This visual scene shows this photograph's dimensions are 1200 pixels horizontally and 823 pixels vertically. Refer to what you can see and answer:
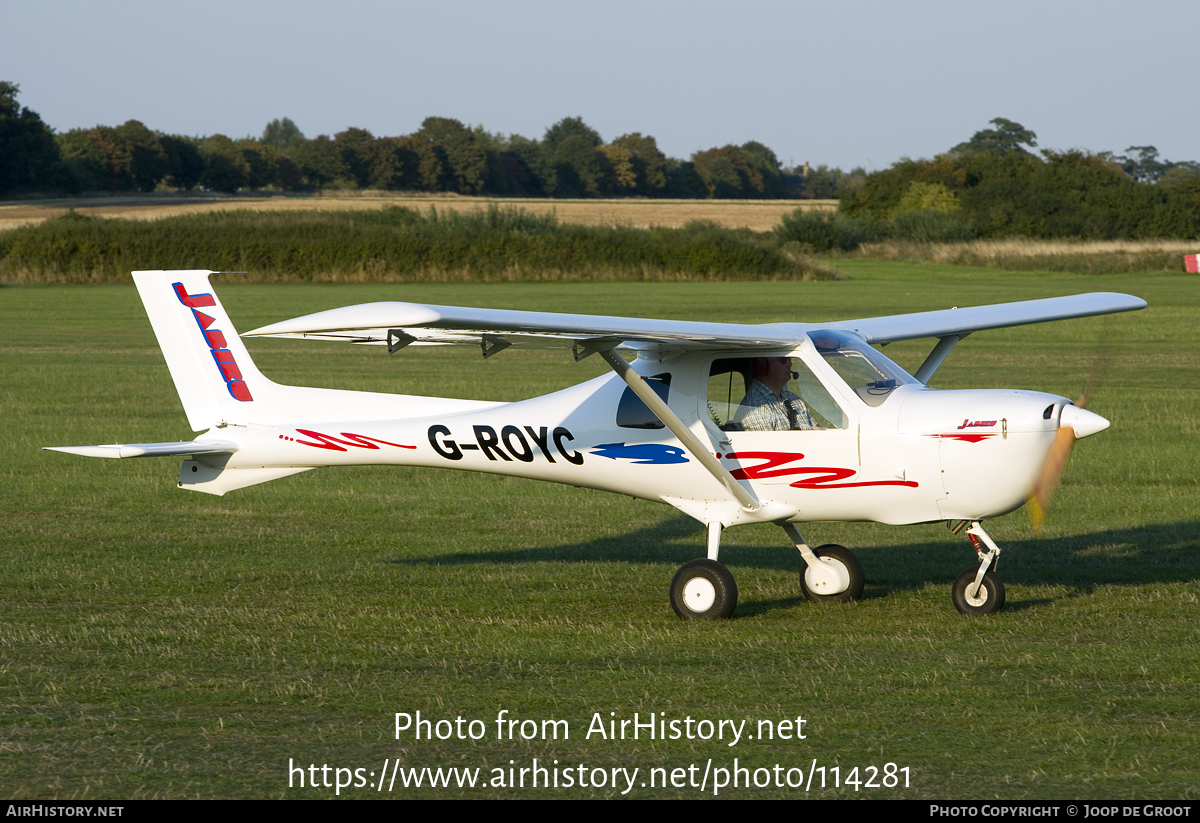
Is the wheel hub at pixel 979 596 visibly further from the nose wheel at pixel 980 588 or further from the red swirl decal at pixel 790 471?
the red swirl decal at pixel 790 471

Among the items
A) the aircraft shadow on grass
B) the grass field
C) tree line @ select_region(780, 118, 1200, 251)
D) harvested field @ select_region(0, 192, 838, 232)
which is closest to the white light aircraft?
the grass field

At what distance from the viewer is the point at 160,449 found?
919 centimetres

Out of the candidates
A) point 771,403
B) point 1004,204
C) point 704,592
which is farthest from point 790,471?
point 1004,204

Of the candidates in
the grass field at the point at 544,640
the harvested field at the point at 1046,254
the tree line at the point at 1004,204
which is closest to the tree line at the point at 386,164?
the tree line at the point at 1004,204

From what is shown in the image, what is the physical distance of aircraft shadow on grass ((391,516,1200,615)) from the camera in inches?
402

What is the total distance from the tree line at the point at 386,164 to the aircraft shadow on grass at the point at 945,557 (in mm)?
91764

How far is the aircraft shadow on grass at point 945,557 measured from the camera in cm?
1021

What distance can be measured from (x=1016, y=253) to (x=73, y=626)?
222ft

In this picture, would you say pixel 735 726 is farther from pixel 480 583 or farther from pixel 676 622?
pixel 480 583

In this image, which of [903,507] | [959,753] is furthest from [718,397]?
[959,753]

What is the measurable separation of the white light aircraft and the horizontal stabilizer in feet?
0.08

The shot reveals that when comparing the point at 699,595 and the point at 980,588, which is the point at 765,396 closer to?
the point at 699,595

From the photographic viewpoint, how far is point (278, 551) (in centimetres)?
1137

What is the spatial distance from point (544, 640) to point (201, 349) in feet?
12.0
